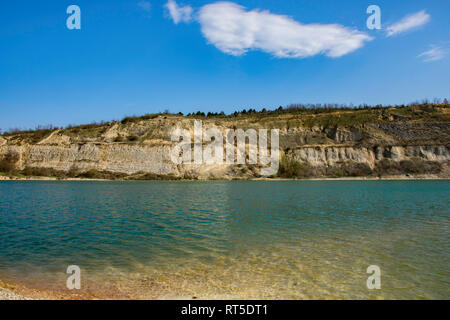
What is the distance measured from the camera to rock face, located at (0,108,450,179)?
51375 mm

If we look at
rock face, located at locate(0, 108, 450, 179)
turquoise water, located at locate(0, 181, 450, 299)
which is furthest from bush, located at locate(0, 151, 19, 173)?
turquoise water, located at locate(0, 181, 450, 299)

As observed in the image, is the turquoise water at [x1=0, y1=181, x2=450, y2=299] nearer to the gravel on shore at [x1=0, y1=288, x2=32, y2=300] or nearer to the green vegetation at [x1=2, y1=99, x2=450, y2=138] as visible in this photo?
the gravel on shore at [x1=0, y1=288, x2=32, y2=300]

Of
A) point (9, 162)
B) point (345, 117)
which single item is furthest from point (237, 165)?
point (9, 162)

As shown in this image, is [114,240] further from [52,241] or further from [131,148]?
[131,148]

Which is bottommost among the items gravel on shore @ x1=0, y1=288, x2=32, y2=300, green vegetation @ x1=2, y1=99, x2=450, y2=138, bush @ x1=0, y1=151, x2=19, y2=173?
gravel on shore @ x1=0, y1=288, x2=32, y2=300

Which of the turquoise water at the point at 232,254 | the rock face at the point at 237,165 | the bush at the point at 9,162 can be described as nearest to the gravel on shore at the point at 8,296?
the turquoise water at the point at 232,254

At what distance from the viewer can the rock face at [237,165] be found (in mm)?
51375

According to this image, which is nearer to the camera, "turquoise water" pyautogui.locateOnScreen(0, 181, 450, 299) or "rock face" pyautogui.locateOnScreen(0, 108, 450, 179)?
"turquoise water" pyautogui.locateOnScreen(0, 181, 450, 299)

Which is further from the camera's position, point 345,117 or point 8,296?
point 345,117

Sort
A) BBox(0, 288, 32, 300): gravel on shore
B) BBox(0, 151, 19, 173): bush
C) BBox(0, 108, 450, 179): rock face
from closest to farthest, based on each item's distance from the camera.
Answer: BBox(0, 288, 32, 300): gravel on shore, BBox(0, 108, 450, 179): rock face, BBox(0, 151, 19, 173): bush

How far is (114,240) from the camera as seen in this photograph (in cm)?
945

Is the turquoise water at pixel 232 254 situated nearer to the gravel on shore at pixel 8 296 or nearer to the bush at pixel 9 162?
the gravel on shore at pixel 8 296

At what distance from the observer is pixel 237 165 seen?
171ft

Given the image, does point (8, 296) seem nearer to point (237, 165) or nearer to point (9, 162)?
point (237, 165)
